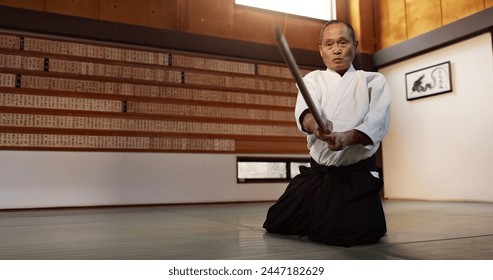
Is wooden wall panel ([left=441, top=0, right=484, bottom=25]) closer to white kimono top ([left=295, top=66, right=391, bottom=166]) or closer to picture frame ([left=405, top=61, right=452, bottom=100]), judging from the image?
picture frame ([left=405, top=61, right=452, bottom=100])

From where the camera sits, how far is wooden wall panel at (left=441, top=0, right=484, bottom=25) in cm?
399


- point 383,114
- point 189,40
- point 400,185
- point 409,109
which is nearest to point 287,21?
point 189,40

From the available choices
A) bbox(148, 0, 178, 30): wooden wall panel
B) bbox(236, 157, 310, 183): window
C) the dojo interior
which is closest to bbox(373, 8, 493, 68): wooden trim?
the dojo interior

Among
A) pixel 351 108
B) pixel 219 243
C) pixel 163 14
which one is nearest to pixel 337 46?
pixel 351 108

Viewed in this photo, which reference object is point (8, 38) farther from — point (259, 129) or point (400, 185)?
point (400, 185)

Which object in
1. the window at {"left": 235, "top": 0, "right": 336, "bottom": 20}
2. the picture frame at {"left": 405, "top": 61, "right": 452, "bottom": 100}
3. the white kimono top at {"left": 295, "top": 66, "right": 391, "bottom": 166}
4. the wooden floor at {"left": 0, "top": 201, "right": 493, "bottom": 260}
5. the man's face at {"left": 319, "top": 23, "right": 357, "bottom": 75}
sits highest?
the window at {"left": 235, "top": 0, "right": 336, "bottom": 20}

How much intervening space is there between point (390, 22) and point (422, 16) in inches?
19.3

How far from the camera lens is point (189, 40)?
4.25 meters

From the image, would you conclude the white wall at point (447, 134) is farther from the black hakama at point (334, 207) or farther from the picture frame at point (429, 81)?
the black hakama at point (334, 207)

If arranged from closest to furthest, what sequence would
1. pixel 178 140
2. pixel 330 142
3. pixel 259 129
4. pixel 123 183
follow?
pixel 330 142 < pixel 123 183 < pixel 178 140 < pixel 259 129

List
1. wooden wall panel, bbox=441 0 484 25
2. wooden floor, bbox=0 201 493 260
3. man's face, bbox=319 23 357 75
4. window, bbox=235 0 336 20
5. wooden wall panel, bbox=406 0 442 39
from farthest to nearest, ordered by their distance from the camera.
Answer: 1. window, bbox=235 0 336 20
2. wooden wall panel, bbox=406 0 442 39
3. wooden wall panel, bbox=441 0 484 25
4. man's face, bbox=319 23 357 75
5. wooden floor, bbox=0 201 493 260

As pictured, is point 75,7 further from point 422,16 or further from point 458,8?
point 458,8

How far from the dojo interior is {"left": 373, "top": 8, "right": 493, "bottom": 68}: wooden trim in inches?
0.6

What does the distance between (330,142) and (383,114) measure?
1.02ft
